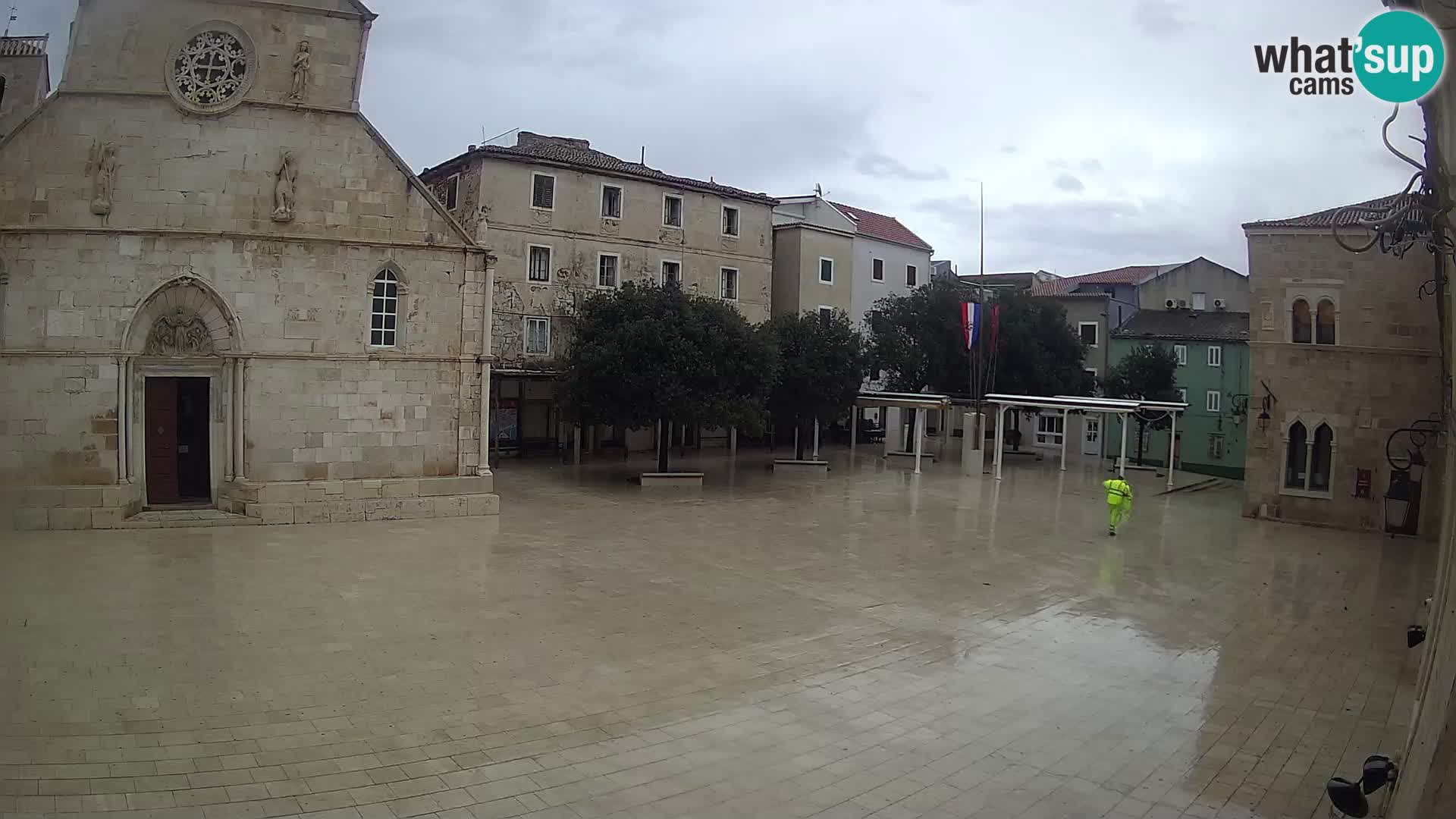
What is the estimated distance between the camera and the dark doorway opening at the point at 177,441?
58.1 ft

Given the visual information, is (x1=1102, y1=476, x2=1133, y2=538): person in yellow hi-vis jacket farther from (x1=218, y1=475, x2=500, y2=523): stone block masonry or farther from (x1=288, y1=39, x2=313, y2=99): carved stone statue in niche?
(x1=288, y1=39, x2=313, y2=99): carved stone statue in niche

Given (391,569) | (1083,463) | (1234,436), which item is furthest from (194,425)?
(1234,436)

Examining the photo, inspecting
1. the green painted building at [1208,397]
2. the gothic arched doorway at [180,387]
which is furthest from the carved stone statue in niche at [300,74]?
the green painted building at [1208,397]

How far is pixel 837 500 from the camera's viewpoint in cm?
2391

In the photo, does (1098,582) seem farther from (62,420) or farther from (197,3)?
(197,3)

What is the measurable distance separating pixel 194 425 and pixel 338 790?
1438cm

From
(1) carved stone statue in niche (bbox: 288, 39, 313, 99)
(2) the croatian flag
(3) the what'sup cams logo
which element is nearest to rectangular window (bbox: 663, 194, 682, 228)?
(2) the croatian flag

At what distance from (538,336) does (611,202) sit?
232 inches

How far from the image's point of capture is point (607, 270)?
1319 inches

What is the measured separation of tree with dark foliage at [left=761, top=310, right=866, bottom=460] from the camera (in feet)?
98.7

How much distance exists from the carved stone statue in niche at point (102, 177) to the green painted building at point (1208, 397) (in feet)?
129

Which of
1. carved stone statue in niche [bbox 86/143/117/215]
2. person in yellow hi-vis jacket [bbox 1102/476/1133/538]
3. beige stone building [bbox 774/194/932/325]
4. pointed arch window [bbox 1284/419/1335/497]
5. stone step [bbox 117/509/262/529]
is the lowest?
stone step [bbox 117/509/262/529]

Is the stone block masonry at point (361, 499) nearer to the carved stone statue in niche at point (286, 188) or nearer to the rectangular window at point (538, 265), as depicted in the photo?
the carved stone statue in niche at point (286, 188)

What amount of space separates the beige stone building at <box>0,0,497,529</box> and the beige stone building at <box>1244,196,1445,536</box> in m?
19.1
